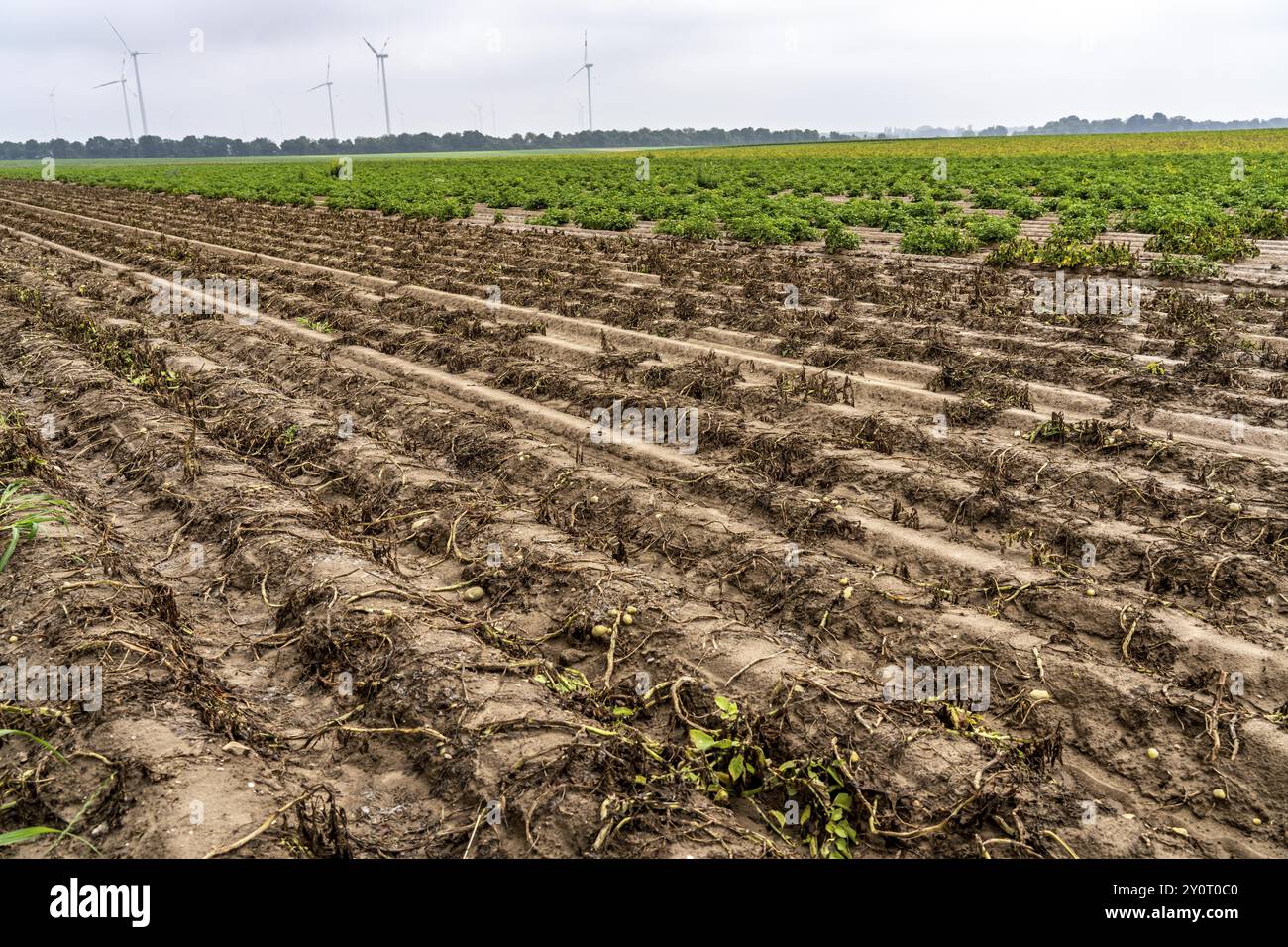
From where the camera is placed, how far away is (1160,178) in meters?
27.6

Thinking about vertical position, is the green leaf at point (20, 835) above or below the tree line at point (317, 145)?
below

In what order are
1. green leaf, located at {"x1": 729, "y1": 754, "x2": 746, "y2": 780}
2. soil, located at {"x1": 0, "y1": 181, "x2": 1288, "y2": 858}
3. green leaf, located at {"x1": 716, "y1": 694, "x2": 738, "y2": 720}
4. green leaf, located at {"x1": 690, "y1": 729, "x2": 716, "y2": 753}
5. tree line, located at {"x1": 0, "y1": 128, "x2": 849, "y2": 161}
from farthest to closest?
tree line, located at {"x1": 0, "y1": 128, "x2": 849, "y2": 161} < green leaf, located at {"x1": 716, "y1": 694, "x2": 738, "y2": 720} < green leaf, located at {"x1": 690, "y1": 729, "x2": 716, "y2": 753} < green leaf, located at {"x1": 729, "y1": 754, "x2": 746, "y2": 780} < soil, located at {"x1": 0, "y1": 181, "x2": 1288, "y2": 858}

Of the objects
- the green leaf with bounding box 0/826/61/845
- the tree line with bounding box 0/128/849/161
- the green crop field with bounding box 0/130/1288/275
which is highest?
the tree line with bounding box 0/128/849/161

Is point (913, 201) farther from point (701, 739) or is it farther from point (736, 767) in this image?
point (736, 767)

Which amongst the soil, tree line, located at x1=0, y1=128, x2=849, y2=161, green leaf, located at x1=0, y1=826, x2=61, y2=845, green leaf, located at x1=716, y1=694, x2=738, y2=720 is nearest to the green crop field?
the soil

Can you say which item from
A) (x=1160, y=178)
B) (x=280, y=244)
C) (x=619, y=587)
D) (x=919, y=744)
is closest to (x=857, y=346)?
(x=619, y=587)

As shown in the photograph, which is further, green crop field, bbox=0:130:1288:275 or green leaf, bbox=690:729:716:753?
green crop field, bbox=0:130:1288:275

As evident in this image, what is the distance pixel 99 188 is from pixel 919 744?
54.0m

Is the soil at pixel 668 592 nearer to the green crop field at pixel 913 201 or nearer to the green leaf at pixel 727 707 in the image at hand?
the green leaf at pixel 727 707

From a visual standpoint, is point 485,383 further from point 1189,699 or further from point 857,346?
point 1189,699

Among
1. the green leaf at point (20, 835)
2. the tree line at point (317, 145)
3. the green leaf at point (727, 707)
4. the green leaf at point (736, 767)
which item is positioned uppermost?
the tree line at point (317, 145)

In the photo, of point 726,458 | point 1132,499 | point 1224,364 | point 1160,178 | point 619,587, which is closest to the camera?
point 619,587

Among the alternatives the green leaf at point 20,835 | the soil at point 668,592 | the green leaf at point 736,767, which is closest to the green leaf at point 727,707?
the soil at point 668,592

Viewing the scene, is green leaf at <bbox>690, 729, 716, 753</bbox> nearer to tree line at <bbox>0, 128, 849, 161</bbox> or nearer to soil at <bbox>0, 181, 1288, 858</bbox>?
soil at <bbox>0, 181, 1288, 858</bbox>
